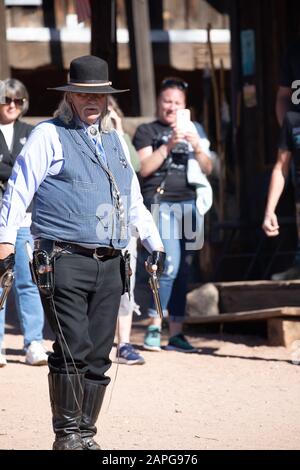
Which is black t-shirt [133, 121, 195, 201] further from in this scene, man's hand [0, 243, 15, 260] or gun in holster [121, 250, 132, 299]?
man's hand [0, 243, 15, 260]

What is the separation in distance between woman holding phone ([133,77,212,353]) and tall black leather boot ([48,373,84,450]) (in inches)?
119

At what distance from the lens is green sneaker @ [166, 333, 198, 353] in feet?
28.7

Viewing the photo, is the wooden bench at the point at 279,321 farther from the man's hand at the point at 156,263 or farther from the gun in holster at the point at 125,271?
the gun in holster at the point at 125,271

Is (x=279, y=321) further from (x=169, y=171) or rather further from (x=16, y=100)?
(x=16, y=100)

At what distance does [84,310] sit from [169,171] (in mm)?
3061

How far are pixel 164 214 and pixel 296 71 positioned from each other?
1.55m

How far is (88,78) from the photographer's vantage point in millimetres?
5809

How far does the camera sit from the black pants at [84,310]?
564 cm

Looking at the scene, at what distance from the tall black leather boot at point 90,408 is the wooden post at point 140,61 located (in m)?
5.52

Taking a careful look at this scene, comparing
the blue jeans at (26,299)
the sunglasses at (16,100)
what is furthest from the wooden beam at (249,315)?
the sunglasses at (16,100)

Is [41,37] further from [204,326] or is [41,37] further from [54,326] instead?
[54,326]

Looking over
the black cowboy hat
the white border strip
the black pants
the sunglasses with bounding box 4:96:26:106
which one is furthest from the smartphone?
the white border strip
